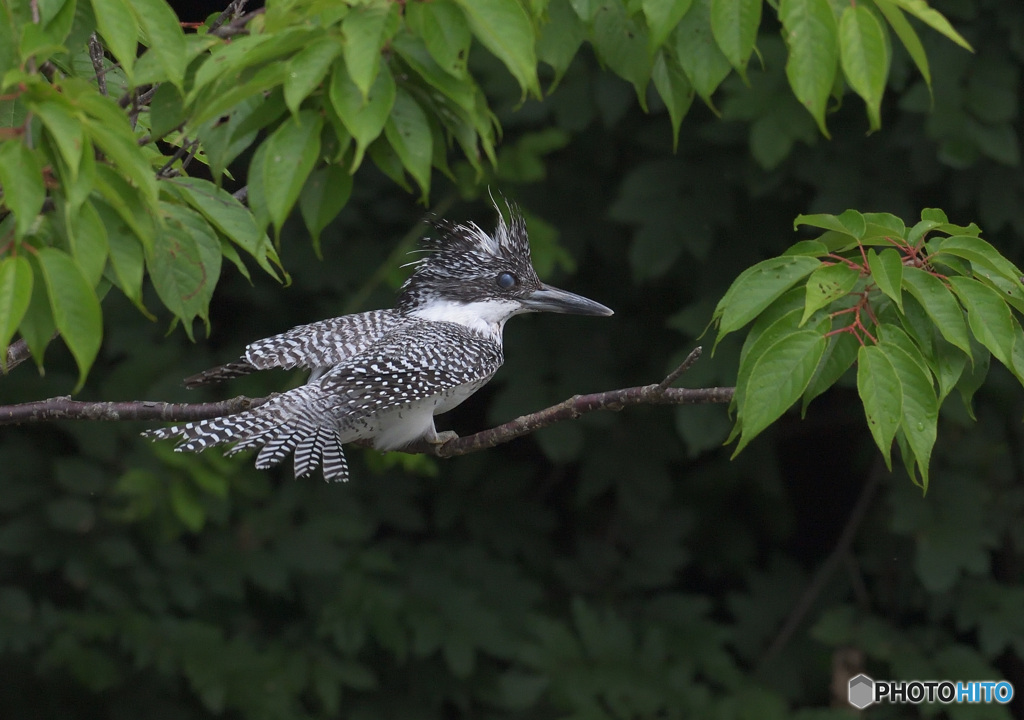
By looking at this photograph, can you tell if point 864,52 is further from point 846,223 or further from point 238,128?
point 238,128

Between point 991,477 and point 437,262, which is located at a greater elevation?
point 437,262

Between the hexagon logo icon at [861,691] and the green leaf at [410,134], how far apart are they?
3.18 metres

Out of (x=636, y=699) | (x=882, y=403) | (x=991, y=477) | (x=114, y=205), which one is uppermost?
(x=114, y=205)

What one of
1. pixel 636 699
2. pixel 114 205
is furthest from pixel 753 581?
pixel 114 205

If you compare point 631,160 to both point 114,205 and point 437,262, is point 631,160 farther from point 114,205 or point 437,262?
point 114,205

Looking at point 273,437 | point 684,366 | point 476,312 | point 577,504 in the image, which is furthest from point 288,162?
point 577,504

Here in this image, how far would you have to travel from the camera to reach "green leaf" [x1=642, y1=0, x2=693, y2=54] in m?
1.45

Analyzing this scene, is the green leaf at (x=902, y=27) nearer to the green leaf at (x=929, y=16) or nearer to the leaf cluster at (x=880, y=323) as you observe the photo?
the green leaf at (x=929, y=16)

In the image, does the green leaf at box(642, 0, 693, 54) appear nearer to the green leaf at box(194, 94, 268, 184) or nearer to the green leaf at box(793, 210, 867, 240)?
the green leaf at box(793, 210, 867, 240)

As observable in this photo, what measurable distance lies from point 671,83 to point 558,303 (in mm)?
1401

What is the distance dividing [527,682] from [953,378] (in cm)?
251

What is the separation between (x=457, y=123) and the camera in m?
1.50

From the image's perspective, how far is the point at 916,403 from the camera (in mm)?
1468

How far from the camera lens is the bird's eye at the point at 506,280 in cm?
322
